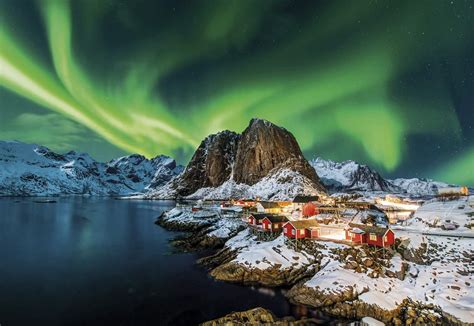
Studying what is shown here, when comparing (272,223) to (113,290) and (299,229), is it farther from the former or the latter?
(113,290)

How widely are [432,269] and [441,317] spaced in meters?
10.00

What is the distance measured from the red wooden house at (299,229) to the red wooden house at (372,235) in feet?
21.3

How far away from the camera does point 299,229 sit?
4747 cm

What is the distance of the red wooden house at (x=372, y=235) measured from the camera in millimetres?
40906

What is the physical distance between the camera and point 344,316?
1156 inches

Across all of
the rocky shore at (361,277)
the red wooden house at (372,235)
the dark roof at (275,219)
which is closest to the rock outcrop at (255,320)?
the rocky shore at (361,277)

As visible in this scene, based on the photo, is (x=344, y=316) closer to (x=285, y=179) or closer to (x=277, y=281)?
(x=277, y=281)

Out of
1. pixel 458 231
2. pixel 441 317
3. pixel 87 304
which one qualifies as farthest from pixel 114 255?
pixel 458 231

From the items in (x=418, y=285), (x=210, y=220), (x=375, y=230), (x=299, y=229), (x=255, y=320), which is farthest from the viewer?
(x=210, y=220)

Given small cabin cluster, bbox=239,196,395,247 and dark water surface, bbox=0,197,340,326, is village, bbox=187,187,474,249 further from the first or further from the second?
dark water surface, bbox=0,197,340,326

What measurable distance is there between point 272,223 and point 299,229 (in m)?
9.84

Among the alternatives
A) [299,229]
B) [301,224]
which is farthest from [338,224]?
[299,229]

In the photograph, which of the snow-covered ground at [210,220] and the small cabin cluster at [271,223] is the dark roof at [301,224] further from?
the snow-covered ground at [210,220]

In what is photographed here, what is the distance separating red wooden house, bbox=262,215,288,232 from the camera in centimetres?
5662
